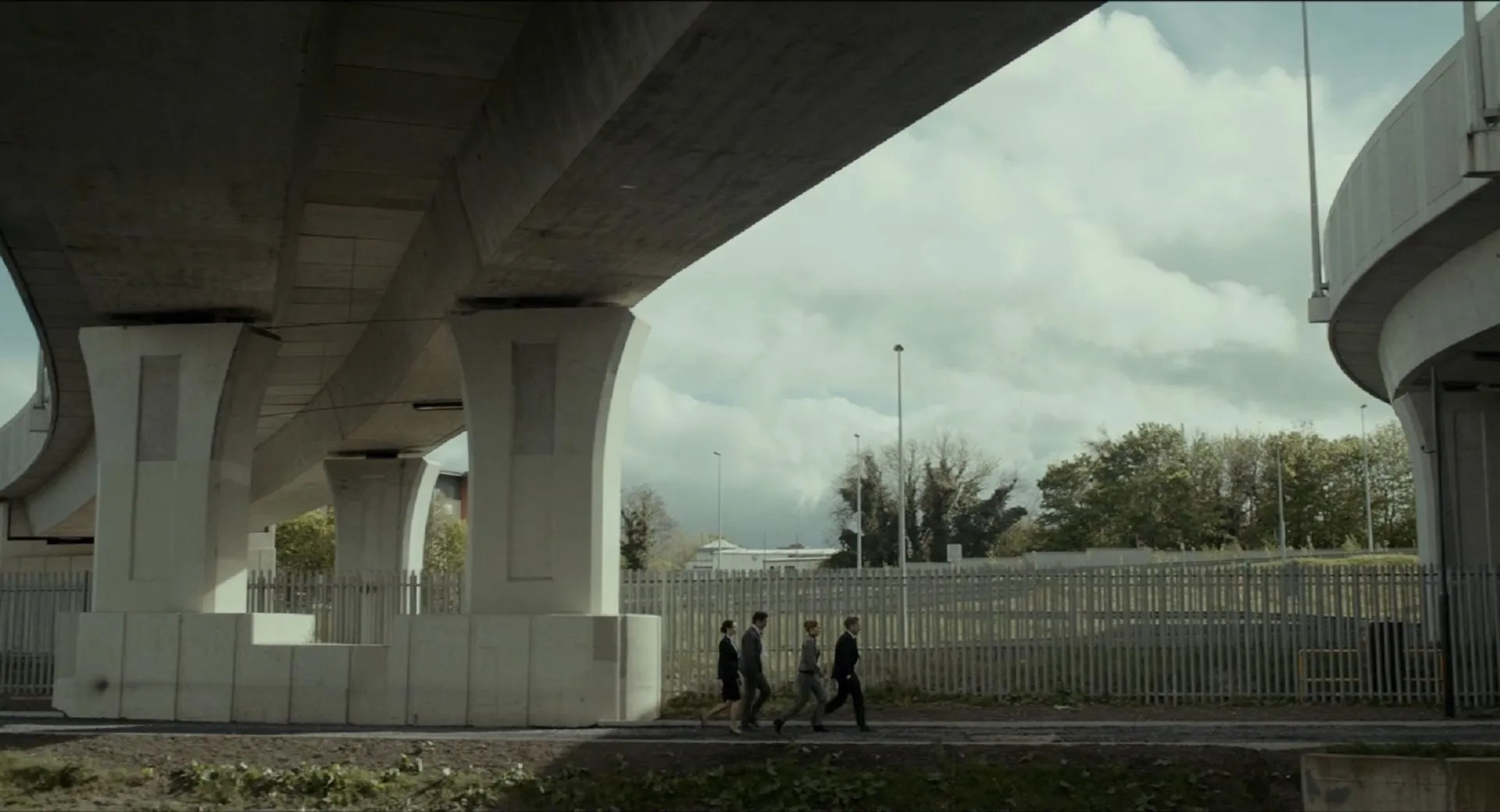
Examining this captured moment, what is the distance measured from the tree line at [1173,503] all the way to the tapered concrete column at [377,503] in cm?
3814

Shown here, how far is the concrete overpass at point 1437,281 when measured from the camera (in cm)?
1861

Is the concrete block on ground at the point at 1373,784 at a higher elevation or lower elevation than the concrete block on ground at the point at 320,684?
lower

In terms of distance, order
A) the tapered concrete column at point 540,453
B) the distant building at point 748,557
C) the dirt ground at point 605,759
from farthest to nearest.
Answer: the distant building at point 748,557
the tapered concrete column at point 540,453
the dirt ground at point 605,759

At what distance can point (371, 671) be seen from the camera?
2220 cm

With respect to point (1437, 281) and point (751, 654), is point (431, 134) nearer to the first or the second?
point (751, 654)

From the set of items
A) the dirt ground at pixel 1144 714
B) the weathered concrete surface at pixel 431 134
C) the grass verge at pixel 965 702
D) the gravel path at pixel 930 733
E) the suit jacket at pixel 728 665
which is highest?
the weathered concrete surface at pixel 431 134

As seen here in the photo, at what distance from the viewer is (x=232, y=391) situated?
23.9 meters

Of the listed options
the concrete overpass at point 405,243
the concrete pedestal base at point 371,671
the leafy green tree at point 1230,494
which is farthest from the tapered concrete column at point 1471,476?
the leafy green tree at point 1230,494

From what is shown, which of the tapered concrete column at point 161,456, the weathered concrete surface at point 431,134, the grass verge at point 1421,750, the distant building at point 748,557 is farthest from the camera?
the distant building at point 748,557

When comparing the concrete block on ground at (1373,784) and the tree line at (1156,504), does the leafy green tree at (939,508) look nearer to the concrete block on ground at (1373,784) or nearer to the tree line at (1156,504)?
the tree line at (1156,504)

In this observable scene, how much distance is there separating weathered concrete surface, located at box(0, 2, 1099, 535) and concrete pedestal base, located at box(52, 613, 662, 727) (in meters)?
4.63

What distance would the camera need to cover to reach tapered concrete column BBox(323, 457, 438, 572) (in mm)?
45938

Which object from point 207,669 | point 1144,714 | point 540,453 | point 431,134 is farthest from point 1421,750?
point 207,669

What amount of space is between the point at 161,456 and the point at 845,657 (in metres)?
11.1
